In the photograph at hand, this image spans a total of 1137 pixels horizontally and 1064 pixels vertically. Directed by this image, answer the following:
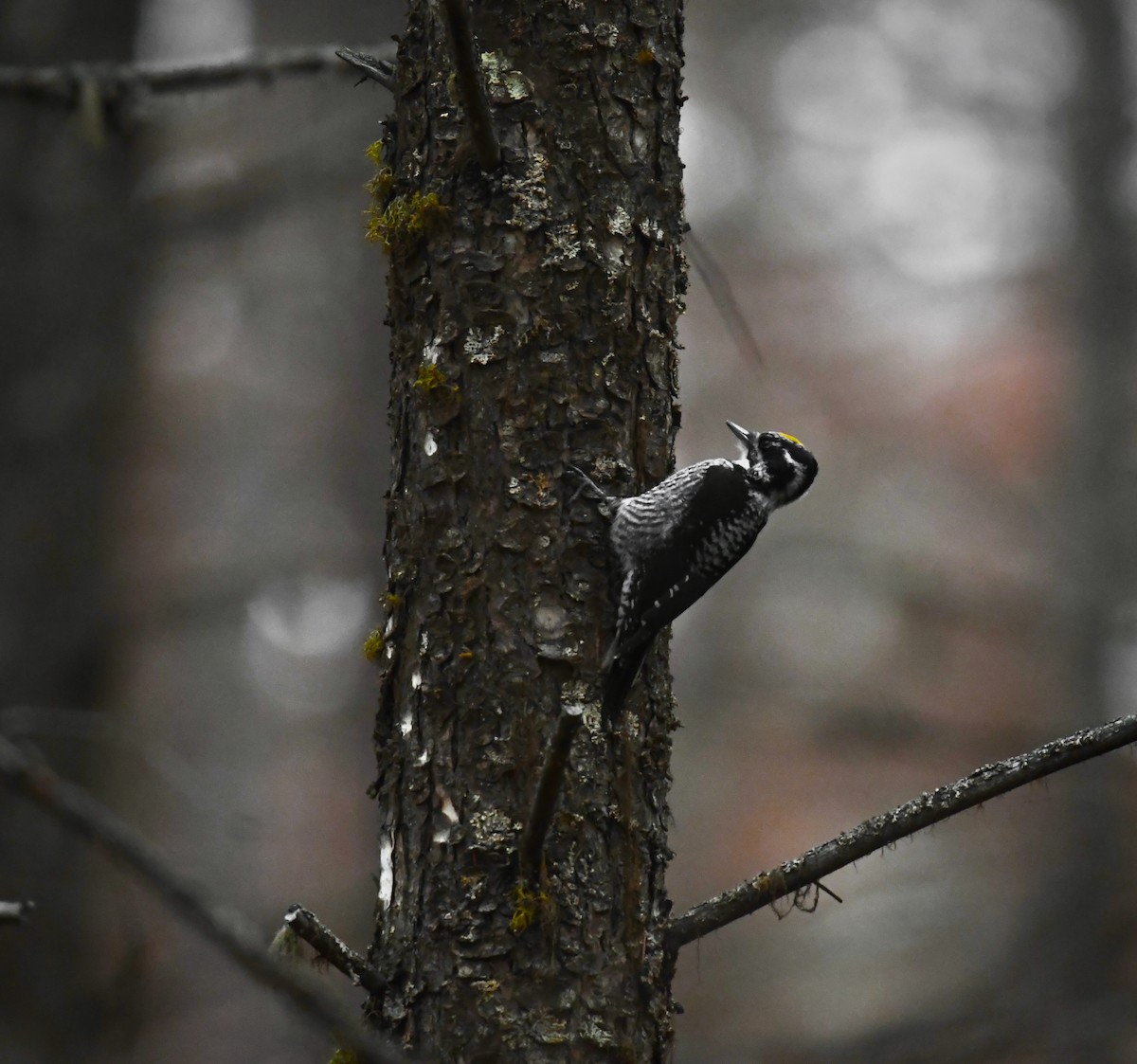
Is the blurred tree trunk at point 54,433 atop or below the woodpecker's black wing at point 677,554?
atop

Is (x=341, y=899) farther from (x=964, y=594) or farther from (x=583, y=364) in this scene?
(x=583, y=364)

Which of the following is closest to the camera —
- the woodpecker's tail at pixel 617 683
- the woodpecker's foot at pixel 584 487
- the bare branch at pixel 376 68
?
the woodpecker's tail at pixel 617 683

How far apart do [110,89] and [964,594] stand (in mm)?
6527

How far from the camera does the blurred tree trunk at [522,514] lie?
2.14 m

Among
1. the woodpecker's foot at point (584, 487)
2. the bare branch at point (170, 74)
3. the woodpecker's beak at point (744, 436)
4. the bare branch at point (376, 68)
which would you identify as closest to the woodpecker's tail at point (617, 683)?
the woodpecker's foot at point (584, 487)

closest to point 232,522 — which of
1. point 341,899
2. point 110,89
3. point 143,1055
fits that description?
point 341,899

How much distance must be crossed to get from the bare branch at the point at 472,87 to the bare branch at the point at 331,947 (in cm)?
136

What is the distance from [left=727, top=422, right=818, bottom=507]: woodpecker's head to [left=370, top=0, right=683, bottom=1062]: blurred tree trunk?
1485mm

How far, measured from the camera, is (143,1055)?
283 inches

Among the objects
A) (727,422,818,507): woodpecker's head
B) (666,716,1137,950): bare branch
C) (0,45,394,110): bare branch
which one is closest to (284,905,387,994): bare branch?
(666,716,1137,950): bare branch

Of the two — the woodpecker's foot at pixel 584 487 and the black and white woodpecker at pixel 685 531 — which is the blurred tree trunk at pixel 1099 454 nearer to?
the black and white woodpecker at pixel 685 531

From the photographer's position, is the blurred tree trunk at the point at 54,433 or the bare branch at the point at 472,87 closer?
the bare branch at the point at 472,87

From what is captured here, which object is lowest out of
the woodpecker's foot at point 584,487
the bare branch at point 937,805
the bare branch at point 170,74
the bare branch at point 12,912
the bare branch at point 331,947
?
the bare branch at point 12,912

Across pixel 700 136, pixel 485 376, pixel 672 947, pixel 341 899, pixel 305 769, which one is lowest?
pixel 672 947
